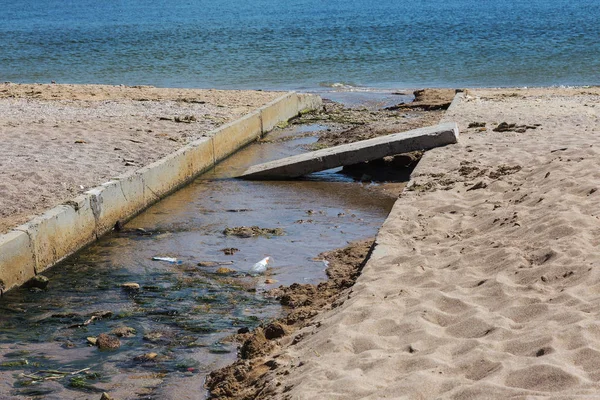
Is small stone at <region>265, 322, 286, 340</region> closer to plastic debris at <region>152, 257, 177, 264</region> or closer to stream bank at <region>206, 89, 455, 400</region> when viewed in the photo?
stream bank at <region>206, 89, 455, 400</region>

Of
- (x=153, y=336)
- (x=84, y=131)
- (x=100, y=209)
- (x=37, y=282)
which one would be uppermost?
(x=84, y=131)

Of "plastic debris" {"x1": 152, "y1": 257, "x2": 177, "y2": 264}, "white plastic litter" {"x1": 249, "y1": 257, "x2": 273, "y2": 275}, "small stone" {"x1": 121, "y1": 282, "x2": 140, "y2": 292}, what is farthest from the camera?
"plastic debris" {"x1": 152, "y1": 257, "x2": 177, "y2": 264}

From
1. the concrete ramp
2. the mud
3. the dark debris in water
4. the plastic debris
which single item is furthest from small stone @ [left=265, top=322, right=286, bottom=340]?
the concrete ramp

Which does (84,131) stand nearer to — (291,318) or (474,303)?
(291,318)

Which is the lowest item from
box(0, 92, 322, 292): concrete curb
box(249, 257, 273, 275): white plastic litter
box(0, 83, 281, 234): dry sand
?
box(249, 257, 273, 275): white plastic litter

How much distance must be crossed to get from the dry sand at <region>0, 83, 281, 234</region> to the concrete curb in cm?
20

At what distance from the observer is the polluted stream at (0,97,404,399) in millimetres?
4855

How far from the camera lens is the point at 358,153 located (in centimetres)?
991

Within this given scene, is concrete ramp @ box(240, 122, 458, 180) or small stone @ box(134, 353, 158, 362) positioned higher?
concrete ramp @ box(240, 122, 458, 180)

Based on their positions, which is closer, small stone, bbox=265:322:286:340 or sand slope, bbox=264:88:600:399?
sand slope, bbox=264:88:600:399

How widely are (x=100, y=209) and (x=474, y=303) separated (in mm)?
4172

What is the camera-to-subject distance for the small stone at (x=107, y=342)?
17.1 feet

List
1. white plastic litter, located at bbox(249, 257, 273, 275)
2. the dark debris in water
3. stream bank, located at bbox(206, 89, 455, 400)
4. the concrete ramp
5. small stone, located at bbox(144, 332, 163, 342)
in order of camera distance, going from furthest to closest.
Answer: the concrete ramp, the dark debris in water, white plastic litter, located at bbox(249, 257, 273, 275), small stone, located at bbox(144, 332, 163, 342), stream bank, located at bbox(206, 89, 455, 400)

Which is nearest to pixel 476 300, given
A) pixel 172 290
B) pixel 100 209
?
pixel 172 290
